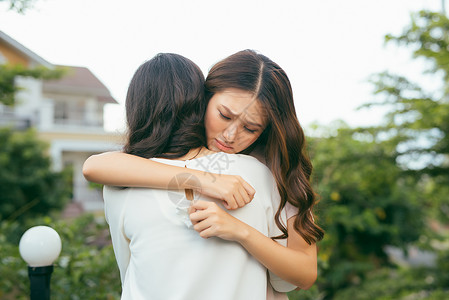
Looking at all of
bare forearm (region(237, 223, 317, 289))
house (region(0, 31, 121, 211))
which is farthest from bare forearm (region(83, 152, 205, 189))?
house (region(0, 31, 121, 211))

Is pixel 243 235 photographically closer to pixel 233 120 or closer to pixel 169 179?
pixel 169 179

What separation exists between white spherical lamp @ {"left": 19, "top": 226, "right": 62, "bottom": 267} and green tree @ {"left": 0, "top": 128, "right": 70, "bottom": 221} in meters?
7.27

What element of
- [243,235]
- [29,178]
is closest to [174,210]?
[243,235]

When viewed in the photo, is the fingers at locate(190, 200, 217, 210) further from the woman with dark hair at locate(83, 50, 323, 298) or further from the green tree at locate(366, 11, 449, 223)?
the green tree at locate(366, 11, 449, 223)

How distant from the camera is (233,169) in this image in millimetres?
1083

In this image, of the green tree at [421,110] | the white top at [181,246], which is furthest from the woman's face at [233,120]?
the green tree at [421,110]

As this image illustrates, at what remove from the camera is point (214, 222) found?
0.97 metres

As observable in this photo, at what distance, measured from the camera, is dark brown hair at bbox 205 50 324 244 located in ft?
3.93

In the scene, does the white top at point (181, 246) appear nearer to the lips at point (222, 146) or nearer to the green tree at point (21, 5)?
the lips at point (222, 146)

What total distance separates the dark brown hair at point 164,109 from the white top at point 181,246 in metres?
0.09

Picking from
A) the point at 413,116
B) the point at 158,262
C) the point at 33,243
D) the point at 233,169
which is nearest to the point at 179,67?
the point at 233,169

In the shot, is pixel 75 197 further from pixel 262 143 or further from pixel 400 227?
pixel 262 143

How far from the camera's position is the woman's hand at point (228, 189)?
1.00 metres

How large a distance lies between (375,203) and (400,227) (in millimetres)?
494
